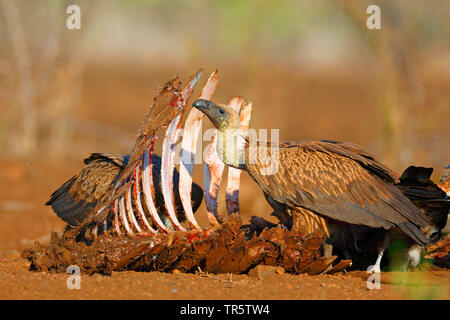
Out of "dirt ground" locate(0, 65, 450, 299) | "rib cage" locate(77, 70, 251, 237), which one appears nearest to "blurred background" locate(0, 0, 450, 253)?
"dirt ground" locate(0, 65, 450, 299)

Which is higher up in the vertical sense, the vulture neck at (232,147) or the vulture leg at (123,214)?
the vulture neck at (232,147)

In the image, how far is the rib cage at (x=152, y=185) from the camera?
5.57 meters

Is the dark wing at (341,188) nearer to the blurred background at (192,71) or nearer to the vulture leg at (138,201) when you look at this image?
the vulture leg at (138,201)

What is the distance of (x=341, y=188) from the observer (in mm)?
5895

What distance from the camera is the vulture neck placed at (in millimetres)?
5906

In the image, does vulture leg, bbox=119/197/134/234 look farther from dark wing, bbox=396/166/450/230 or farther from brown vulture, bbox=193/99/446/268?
dark wing, bbox=396/166/450/230

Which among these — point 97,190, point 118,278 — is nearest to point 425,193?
point 118,278

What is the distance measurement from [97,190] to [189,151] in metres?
1.08

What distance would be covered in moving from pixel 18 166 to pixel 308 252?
886cm

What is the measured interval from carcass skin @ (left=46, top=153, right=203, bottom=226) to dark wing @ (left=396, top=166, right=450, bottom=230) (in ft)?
6.70

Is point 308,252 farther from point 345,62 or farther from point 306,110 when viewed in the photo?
point 345,62

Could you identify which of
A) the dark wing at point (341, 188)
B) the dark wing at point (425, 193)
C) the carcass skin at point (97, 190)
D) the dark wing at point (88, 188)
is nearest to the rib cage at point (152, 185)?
the carcass skin at point (97, 190)

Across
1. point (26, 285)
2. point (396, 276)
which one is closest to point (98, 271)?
point (26, 285)

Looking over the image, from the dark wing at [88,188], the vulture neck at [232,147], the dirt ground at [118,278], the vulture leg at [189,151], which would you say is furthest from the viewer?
the dark wing at [88,188]
